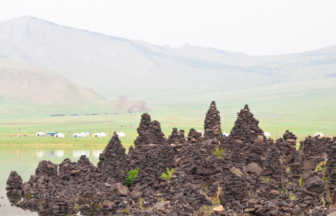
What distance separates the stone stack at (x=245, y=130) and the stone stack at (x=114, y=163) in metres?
14.3

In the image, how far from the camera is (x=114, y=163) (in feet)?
192

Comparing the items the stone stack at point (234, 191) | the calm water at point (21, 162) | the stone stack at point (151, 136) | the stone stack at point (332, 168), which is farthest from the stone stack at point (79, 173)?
the stone stack at point (332, 168)

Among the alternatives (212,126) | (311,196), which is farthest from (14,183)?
(311,196)

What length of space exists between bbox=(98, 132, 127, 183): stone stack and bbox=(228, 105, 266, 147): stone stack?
14.3 m

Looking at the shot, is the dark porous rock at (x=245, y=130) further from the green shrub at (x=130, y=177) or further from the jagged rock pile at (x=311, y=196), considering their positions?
the jagged rock pile at (x=311, y=196)

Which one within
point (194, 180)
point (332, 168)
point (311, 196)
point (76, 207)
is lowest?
point (76, 207)

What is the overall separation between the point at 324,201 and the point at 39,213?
28.8 metres

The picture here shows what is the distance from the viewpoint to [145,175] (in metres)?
51.7

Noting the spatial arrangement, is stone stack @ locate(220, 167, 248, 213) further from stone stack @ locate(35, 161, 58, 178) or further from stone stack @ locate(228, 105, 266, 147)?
stone stack @ locate(35, 161, 58, 178)

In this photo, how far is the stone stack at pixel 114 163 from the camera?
56.9m

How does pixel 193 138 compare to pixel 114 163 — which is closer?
pixel 114 163

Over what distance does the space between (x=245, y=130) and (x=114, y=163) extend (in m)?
17.6

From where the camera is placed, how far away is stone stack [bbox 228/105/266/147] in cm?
5819

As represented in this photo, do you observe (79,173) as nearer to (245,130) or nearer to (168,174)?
(168,174)
